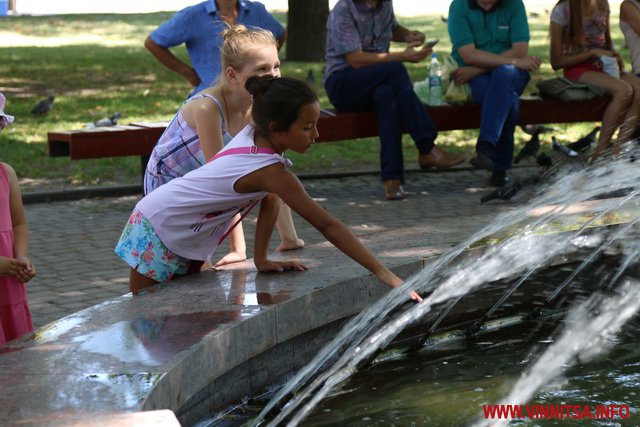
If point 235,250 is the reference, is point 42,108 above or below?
below

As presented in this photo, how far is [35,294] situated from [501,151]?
4.39 metres

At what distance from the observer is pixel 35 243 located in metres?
7.48

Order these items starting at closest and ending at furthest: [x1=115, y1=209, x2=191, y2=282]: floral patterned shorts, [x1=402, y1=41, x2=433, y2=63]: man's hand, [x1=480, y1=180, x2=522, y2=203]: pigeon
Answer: [x1=115, y1=209, x2=191, y2=282]: floral patterned shorts < [x1=480, y1=180, x2=522, y2=203]: pigeon < [x1=402, y1=41, x2=433, y2=63]: man's hand

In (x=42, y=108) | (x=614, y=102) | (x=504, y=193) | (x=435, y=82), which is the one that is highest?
(x=435, y=82)

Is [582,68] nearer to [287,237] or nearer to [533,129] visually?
[533,129]

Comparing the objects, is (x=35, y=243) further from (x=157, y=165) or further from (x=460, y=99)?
(x=460, y=99)

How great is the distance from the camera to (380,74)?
880 centimetres

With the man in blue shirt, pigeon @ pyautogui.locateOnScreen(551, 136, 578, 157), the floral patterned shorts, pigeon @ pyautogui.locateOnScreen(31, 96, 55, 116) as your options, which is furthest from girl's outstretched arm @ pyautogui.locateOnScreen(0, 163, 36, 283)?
pigeon @ pyautogui.locateOnScreen(31, 96, 55, 116)

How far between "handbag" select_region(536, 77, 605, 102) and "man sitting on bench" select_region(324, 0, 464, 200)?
Result: 1.23 metres

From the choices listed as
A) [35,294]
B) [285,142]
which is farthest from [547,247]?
[35,294]

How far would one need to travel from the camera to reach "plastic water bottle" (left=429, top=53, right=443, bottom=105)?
368 inches

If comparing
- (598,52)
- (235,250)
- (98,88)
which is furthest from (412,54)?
(98,88)

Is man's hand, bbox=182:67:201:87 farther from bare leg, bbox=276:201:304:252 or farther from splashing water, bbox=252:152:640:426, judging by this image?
bare leg, bbox=276:201:304:252

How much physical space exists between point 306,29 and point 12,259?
14264mm
